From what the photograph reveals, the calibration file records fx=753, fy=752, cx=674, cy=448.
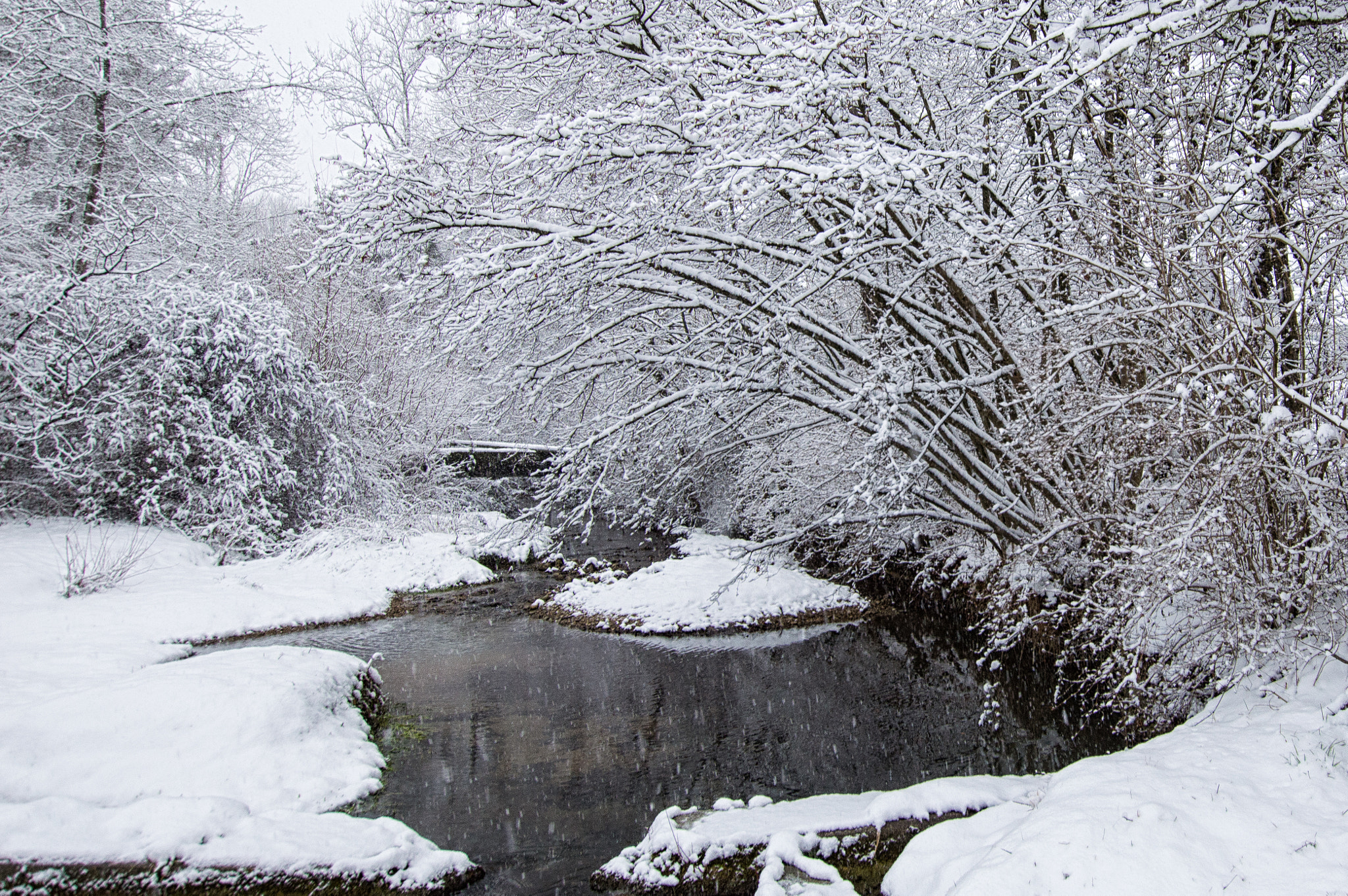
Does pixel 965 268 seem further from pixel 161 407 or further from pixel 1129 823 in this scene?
pixel 161 407

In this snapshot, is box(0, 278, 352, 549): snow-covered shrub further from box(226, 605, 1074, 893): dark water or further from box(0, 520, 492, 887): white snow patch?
box(226, 605, 1074, 893): dark water

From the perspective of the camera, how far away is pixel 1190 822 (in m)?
3.67

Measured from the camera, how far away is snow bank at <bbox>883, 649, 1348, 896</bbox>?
131 inches

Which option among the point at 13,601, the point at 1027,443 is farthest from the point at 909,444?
the point at 13,601

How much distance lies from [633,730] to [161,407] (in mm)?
10944

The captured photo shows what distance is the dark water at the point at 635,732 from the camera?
6.09 m

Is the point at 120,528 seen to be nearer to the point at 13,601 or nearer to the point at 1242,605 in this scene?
the point at 13,601

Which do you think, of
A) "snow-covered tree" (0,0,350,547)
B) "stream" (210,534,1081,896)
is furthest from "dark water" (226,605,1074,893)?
"snow-covered tree" (0,0,350,547)

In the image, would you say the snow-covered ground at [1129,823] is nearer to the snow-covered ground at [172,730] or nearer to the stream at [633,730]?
the stream at [633,730]

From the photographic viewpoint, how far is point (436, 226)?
22.6ft

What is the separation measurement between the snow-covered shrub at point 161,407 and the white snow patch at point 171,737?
5.29 feet

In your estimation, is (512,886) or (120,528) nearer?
(512,886)

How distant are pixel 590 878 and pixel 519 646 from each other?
622 cm

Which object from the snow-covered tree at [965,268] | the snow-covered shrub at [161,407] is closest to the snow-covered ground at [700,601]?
the snow-covered tree at [965,268]
